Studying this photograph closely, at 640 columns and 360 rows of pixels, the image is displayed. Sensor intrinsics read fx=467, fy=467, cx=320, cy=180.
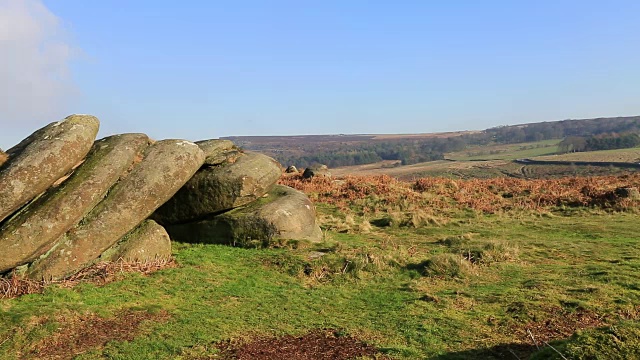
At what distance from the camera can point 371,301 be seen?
1245 cm

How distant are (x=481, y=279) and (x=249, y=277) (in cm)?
705

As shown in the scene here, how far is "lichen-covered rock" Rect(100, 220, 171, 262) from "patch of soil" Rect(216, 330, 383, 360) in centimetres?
620

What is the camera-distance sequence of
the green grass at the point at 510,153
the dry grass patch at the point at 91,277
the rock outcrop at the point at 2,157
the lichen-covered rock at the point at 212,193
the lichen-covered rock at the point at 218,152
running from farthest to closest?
the green grass at the point at 510,153, the lichen-covered rock at the point at 218,152, the lichen-covered rock at the point at 212,193, the rock outcrop at the point at 2,157, the dry grass patch at the point at 91,277

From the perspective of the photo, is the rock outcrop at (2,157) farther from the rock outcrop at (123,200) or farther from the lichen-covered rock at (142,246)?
the lichen-covered rock at (142,246)

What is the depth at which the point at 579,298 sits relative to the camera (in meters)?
11.7

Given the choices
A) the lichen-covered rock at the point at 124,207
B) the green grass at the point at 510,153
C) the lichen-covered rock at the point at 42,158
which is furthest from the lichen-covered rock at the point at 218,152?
the green grass at the point at 510,153

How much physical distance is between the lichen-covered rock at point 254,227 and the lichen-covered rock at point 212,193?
1.11ft

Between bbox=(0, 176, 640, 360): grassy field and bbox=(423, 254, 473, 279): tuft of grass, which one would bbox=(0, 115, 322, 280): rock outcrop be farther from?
bbox=(423, 254, 473, 279): tuft of grass

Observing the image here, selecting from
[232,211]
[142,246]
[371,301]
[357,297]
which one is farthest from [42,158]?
[371,301]

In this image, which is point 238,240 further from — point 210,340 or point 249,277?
point 210,340

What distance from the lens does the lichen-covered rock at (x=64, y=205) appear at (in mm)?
12281

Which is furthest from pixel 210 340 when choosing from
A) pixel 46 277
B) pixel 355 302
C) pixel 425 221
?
pixel 425 221

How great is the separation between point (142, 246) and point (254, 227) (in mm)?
4335

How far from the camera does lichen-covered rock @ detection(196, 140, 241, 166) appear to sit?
1912 centimetres
